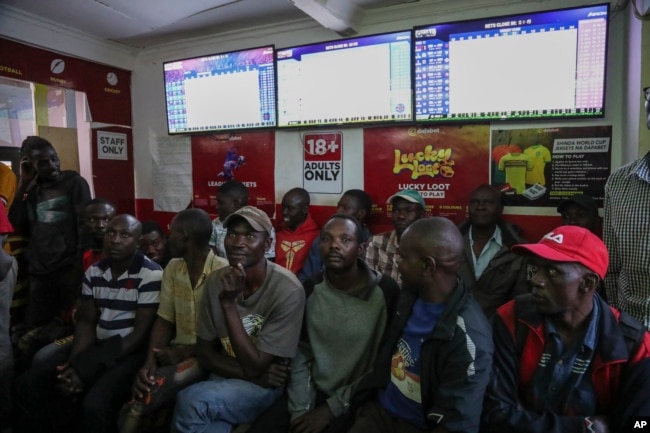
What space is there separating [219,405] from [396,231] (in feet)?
5.72

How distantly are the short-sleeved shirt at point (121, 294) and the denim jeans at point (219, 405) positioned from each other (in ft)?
2.48

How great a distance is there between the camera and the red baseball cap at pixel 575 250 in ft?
4.96

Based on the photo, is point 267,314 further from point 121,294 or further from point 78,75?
point 78,75

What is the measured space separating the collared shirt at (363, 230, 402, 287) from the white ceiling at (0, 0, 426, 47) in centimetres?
163

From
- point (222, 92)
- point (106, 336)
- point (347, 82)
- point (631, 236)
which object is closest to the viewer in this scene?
point (631, 236)

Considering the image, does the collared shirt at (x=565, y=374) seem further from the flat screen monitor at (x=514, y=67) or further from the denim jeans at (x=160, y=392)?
the flat screen monitor at (x=514, y=67)

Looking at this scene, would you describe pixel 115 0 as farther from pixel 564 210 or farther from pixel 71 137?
pixel 564 210

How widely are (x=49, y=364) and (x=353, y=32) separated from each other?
3.04m

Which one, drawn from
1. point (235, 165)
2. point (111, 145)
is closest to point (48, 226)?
point (111, 145)

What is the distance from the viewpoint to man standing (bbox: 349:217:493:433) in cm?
151

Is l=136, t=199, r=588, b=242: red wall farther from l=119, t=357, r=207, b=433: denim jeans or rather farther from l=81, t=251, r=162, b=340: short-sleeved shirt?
l=119, t=357, r=207, b=433: denim jeans

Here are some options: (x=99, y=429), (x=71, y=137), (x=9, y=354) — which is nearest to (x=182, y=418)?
(x=99, y=429)

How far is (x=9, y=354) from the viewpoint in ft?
8.52

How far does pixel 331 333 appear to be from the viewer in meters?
2.01
